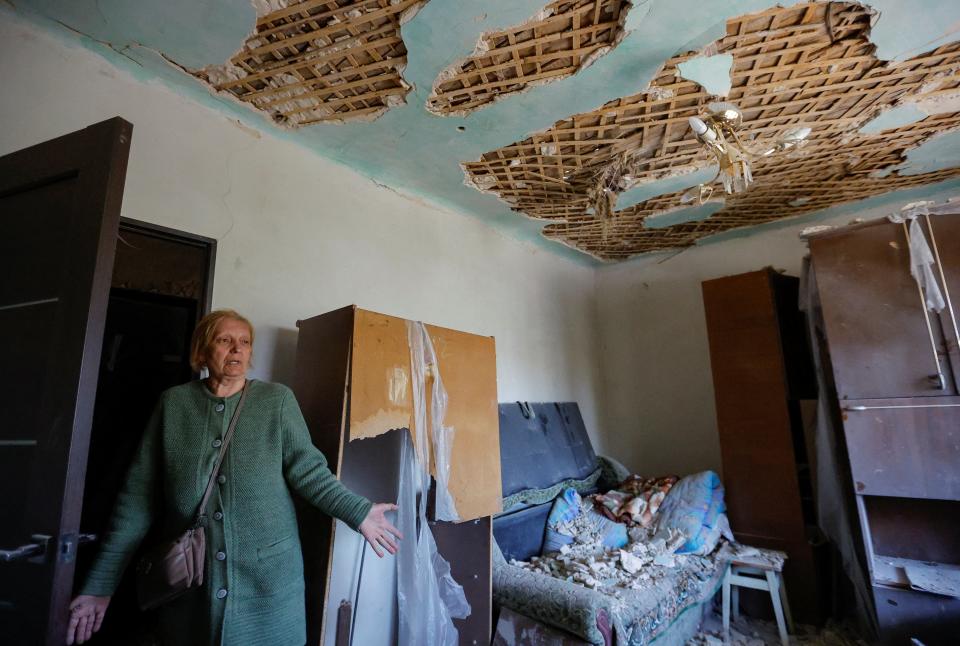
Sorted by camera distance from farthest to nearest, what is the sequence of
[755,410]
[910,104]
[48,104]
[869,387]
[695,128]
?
[755,410] → [869,387] → [910,104] → [695,128] → [48,104]

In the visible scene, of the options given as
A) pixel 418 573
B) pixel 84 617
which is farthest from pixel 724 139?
pixel 84 617

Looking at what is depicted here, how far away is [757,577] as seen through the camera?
2.55 m

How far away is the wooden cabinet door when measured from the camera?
2.11m

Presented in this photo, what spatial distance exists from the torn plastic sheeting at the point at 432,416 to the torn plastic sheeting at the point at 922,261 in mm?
2296

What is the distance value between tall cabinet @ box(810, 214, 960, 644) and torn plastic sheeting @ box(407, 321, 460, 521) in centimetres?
199

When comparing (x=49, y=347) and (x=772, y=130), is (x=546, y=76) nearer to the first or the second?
(x=772, y=130)

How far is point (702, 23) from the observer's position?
1.53 metres

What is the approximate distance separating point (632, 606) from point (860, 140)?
256cm

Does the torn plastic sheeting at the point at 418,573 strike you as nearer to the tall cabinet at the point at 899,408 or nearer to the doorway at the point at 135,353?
the doorway at the point at 135,353

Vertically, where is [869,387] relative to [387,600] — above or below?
above

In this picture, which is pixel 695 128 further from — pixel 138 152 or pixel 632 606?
pixel 138 152

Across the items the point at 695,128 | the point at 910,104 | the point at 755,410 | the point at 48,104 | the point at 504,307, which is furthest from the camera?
the point at 504,307

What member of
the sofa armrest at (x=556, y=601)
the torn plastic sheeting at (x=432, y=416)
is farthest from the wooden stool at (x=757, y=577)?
the torn plastic sheeting at (x=432, y=416)

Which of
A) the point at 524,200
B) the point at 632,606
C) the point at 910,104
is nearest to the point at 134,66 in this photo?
the point at 524,200
